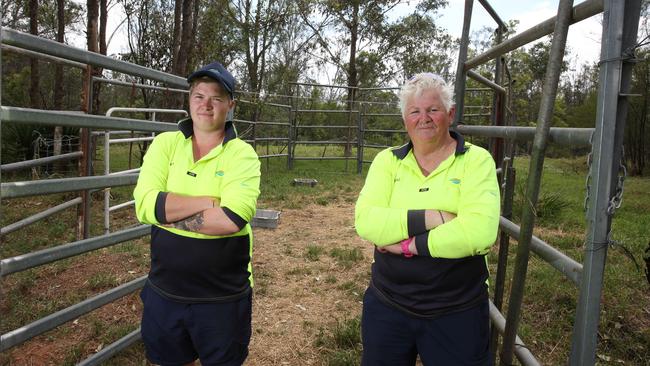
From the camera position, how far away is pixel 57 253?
5.74 feet

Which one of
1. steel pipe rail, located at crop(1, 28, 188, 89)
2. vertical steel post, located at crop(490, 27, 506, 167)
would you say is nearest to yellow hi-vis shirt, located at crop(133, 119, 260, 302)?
steel pipe rail, located at crop(1, 28, 188, 89)

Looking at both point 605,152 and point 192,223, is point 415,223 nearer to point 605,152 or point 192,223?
point 605,152

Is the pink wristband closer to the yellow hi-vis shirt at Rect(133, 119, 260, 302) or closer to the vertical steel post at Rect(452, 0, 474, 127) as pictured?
the yellow hi-vis shirt at Rect(133, 119, 260, 302)

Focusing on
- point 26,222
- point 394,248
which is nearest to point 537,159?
point 394,248

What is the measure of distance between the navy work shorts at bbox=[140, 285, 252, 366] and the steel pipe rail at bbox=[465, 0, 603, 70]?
1449 millimetres

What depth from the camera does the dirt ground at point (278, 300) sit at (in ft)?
8.41

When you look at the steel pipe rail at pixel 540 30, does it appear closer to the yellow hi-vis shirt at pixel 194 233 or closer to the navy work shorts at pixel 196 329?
the yellow hi-vis shirt at pixel 194 233

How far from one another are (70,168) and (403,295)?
712cm

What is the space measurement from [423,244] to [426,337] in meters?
0.33

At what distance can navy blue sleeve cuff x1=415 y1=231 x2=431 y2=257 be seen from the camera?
A: 4.77ft

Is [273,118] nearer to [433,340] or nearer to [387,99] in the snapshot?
[387,99]

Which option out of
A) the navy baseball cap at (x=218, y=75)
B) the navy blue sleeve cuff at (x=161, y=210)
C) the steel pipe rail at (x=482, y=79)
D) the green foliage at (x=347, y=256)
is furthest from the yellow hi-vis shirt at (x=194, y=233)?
the green foliage at (x=347, y=256)

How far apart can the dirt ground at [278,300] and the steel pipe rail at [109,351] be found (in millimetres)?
182

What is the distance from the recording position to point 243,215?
1.66 meters
